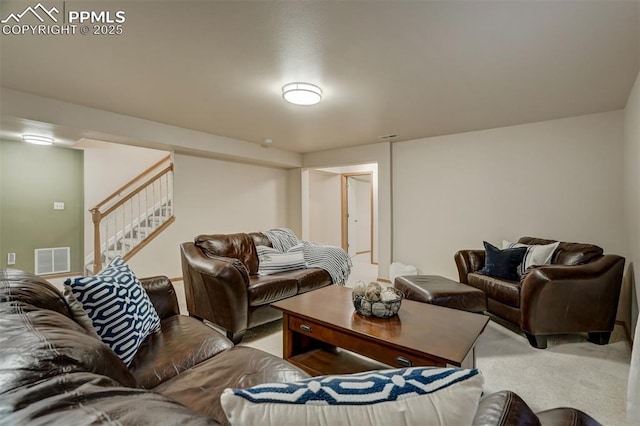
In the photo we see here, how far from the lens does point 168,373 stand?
1.27 meters

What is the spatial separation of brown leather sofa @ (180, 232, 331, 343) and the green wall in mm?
3294

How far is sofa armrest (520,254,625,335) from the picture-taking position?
93.9 inches

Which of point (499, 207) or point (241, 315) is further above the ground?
point (499, 207)

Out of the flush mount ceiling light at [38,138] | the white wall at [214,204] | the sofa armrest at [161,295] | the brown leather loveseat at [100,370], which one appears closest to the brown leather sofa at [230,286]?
the sofa armrest at [161,295]

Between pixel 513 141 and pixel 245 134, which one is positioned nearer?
pixel 513 141

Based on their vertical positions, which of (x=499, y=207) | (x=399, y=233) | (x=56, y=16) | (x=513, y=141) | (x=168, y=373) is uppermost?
(x=56, y=16)

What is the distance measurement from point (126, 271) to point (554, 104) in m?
3.93

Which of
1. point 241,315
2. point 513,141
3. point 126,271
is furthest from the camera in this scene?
point 513,141

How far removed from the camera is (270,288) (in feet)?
8.81

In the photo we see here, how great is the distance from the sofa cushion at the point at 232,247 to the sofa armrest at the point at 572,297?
103 inches

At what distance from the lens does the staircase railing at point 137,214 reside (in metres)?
4.44

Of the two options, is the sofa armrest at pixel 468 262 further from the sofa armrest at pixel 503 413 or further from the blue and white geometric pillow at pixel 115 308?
the blue and white geometric pillow at pixel 115 308

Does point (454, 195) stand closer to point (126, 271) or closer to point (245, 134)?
point (245, 134)

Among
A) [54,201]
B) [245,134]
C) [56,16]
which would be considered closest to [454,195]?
[245,134]
